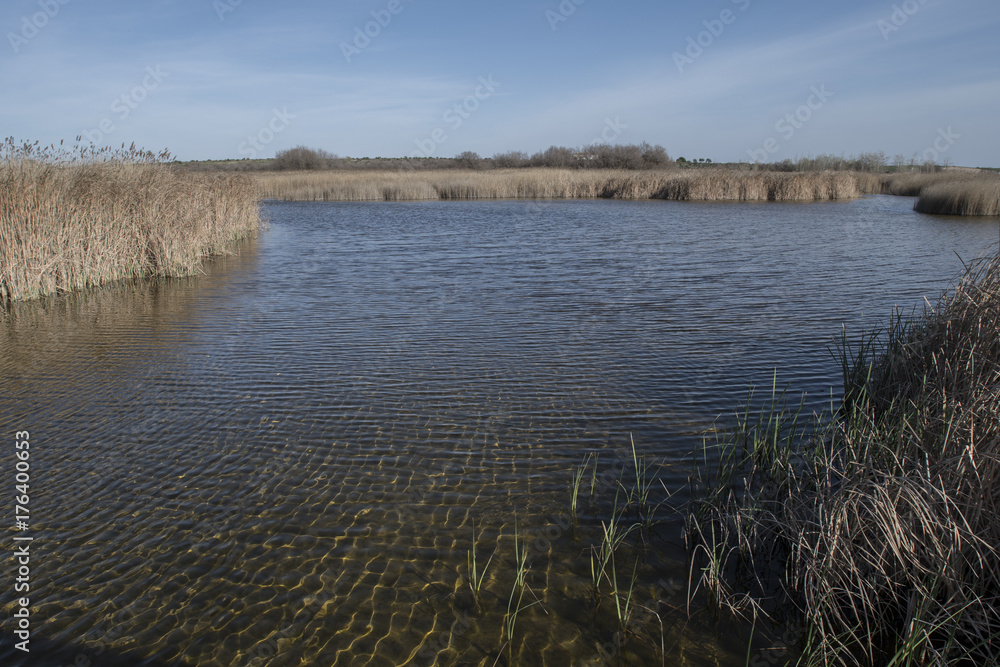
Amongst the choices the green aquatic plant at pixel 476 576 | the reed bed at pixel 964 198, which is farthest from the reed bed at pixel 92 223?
the reed bed at pixel 964 198

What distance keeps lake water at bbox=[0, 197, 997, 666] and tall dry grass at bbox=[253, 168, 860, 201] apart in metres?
20.4

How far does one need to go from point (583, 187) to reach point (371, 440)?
33.1 meters

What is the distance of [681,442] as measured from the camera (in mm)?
5070

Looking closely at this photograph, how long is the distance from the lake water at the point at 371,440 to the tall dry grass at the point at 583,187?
20436 mm

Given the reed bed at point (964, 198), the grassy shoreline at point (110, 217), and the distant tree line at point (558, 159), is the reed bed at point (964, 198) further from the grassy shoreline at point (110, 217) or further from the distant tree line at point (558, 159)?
the distant tree line at point (558, 159)

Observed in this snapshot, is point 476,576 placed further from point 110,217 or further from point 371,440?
point 110,217

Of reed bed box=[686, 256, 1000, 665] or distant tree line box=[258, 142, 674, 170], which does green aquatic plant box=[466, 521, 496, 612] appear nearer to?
reed bed box=[686, 256, 1000, 665]

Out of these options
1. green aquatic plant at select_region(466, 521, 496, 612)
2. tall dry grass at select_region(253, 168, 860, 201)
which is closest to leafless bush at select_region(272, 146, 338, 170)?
tall dry grass at select_region(253, 168, 860, 201)

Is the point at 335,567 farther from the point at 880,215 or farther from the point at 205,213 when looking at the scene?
the point at 880,215

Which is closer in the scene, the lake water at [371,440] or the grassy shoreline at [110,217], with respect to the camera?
the lake water at [371,440]

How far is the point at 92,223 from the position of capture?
35.0ft

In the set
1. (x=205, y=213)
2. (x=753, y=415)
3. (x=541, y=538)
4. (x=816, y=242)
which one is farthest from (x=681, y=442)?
(x=816, y=242)

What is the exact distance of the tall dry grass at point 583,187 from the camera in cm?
3153

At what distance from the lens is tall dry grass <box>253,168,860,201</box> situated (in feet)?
103
